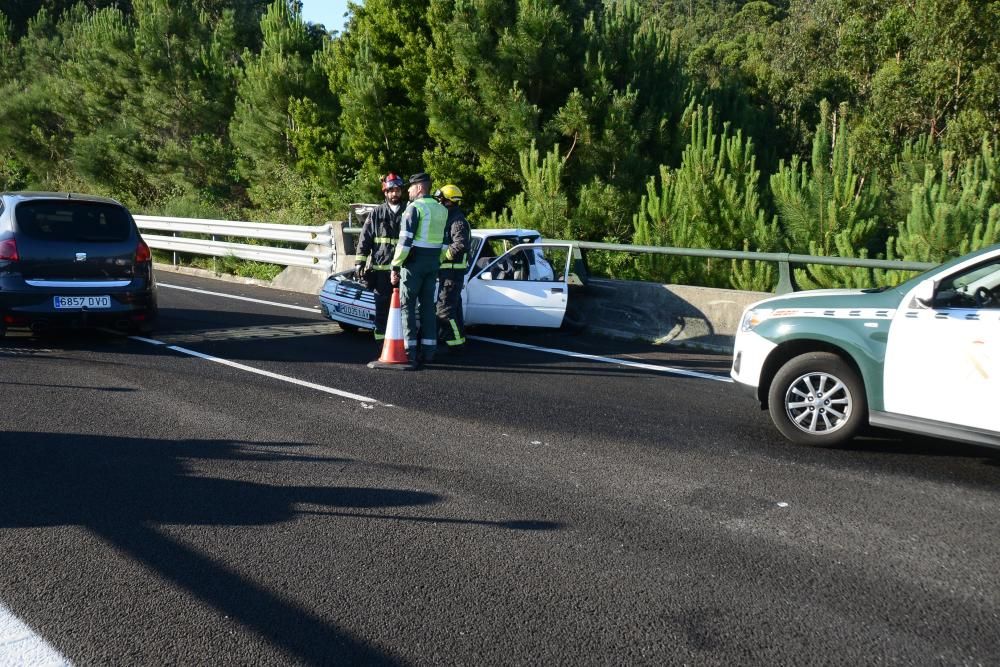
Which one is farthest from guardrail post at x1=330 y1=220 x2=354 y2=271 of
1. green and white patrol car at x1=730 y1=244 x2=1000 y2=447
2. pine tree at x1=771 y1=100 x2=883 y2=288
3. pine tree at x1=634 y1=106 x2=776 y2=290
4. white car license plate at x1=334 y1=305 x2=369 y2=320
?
green and white patrol car at x1=730 y1=244 x2=1000 y2=447

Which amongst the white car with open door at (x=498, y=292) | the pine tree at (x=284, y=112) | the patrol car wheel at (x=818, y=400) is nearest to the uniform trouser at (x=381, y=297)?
the white car with open door at (x=498, y=292)

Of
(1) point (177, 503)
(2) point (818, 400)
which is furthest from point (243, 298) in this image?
(2) point (818, 400)

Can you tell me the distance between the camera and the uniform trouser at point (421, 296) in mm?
9836

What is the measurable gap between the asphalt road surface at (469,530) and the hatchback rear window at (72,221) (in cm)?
227

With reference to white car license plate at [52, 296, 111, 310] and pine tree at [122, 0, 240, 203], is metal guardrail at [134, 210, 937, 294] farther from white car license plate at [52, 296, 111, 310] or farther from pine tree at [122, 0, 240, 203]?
pine tree at [122, 0, 240, 203]

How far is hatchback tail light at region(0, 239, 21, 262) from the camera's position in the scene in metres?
10.2

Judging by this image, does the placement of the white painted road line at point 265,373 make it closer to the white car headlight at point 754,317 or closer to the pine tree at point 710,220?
the white car headlight at point 754,317

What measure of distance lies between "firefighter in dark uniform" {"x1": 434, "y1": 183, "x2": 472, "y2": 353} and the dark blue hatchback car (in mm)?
3222

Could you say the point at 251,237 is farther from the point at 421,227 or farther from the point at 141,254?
the point at 421,227

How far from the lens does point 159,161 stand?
1166 inches

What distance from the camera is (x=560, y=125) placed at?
1873 cm

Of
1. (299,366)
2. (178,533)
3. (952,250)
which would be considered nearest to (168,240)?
(299,366)

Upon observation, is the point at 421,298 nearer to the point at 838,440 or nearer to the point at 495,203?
the point at 838,440

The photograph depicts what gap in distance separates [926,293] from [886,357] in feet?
1.58
